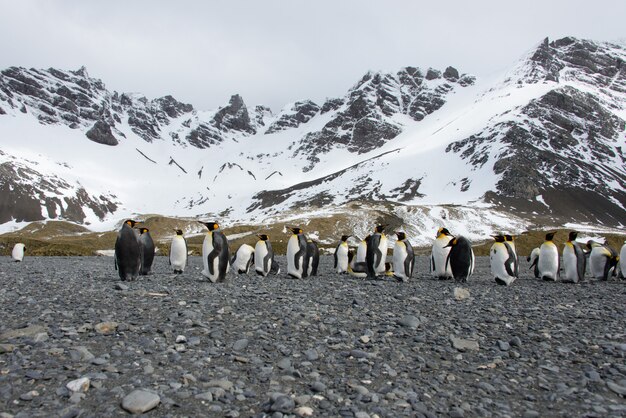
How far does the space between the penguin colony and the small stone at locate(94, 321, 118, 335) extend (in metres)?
6.55

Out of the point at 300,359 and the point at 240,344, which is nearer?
the point at 300,359

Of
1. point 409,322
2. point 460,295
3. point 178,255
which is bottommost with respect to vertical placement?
point 409,322

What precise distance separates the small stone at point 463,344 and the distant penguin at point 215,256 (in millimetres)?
7903

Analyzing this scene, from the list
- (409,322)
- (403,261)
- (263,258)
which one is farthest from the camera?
(263,258)

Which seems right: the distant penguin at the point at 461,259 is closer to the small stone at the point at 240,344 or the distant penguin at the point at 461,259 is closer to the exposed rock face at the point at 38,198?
the small stone at the point at 240,344

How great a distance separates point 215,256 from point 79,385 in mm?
8413

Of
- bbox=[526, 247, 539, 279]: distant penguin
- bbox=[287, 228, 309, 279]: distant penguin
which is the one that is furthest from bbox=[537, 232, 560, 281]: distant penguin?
bbox=[287, 228, 309, 279]: distant penguin

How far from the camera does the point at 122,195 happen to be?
589 ft

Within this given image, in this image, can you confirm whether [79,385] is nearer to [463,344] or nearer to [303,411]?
[303,411]

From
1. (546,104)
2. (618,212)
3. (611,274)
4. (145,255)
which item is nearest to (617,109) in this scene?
(546,104)

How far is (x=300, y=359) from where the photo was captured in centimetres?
531

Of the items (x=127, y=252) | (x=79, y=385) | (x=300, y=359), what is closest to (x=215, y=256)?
(x=127, y=252)

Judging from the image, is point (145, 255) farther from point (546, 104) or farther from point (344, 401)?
point (546, 104)

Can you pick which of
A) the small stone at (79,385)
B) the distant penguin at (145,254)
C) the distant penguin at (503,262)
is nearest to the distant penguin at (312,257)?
the distant penguin at (145,254)
